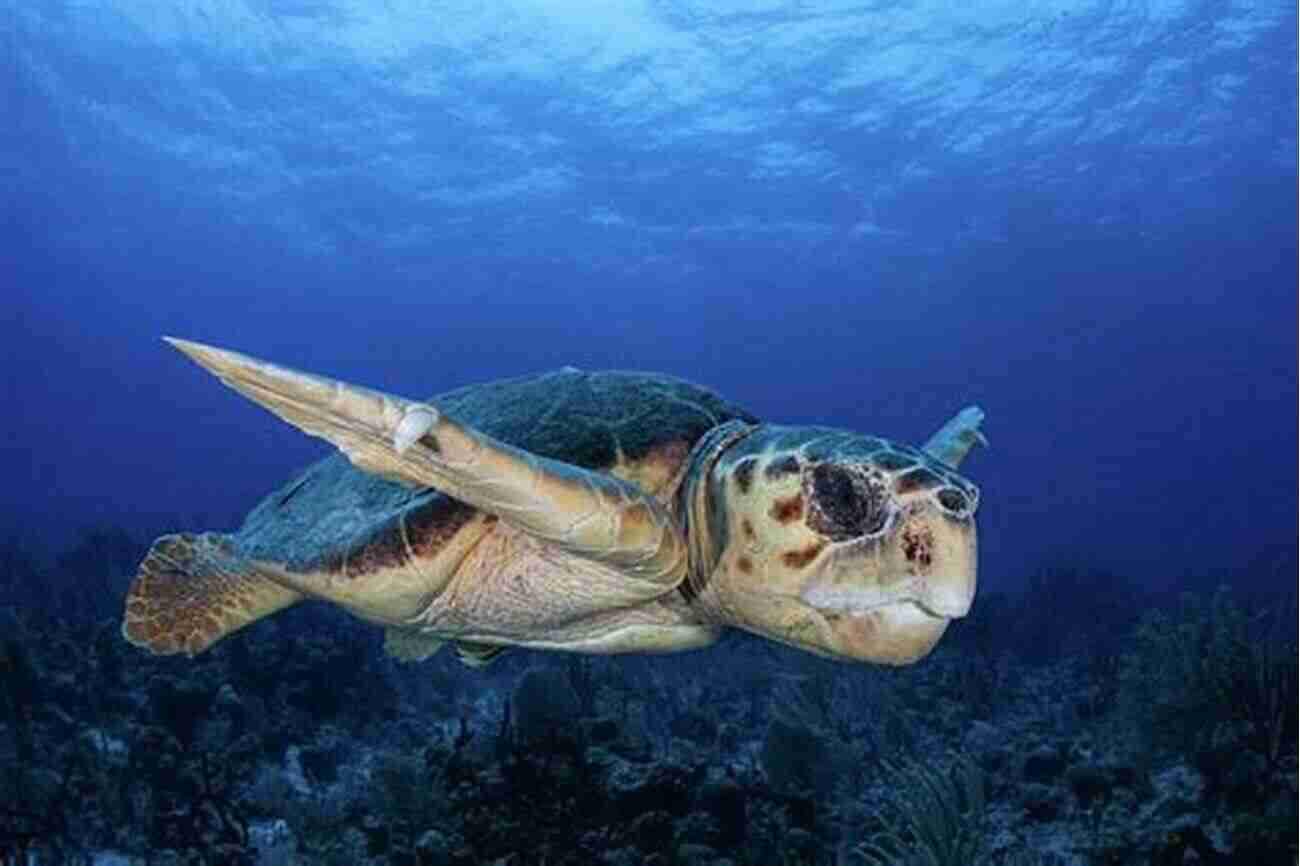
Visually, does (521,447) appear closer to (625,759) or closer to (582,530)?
(582,530)

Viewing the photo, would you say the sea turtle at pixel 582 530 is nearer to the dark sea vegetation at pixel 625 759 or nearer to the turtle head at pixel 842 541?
the turtle head at pixel 842 541

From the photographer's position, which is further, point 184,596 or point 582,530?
point 184,596

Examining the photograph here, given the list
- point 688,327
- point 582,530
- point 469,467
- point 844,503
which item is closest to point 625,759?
point 582,530

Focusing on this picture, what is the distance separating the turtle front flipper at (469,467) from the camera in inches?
91.2

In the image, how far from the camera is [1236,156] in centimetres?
3234

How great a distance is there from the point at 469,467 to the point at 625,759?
3614 mm

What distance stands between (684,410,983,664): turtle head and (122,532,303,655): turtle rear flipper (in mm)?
2461

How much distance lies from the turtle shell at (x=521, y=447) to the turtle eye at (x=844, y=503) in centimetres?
93

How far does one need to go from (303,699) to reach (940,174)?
29937 mm

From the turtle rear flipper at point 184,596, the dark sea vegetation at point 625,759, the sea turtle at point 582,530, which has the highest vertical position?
the sea turtle at point 582,530

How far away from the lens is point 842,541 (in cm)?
303

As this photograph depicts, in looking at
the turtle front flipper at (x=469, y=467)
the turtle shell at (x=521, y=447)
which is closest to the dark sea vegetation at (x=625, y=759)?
the turtle shell at (x=521, y=447)

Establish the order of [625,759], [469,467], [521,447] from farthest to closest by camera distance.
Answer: [625,759] → [521,447] → [469,467]

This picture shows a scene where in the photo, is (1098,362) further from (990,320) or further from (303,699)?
(303,699)
